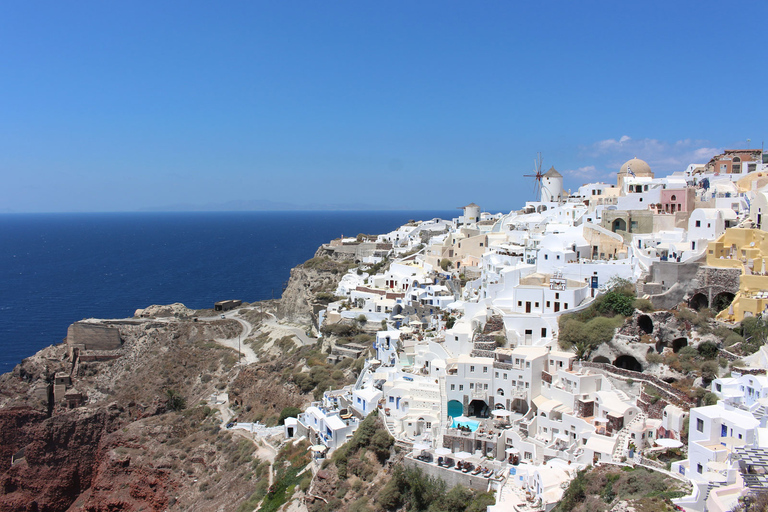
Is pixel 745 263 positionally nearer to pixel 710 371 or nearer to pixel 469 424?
pixel 710 371

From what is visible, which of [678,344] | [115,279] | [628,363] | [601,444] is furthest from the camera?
[115,279]

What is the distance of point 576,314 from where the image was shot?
104 feet

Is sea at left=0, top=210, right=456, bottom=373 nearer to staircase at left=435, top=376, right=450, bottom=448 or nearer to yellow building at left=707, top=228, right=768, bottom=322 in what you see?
staircase at left=435, top=376, right=450, bottom=448

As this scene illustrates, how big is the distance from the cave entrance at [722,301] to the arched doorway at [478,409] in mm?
12683

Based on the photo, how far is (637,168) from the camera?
157 ft

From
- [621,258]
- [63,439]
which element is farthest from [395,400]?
[63,439]

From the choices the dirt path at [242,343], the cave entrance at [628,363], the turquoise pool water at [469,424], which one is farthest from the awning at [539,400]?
the dirt path at [242,343]

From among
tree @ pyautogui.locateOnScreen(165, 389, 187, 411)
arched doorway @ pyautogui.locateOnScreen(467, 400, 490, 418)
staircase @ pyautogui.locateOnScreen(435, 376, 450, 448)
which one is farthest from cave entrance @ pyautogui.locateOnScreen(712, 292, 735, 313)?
tree @ pyautogui.locateOnScreen(165, 389, 187, 411)

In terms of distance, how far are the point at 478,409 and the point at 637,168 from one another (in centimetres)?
2879

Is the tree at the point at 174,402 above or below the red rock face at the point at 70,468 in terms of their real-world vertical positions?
above

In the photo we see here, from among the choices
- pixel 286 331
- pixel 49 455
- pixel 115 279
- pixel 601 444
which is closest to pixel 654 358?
pixel 601 444

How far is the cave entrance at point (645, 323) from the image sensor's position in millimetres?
29891

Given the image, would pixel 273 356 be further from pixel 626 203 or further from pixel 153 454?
pixel 626 203

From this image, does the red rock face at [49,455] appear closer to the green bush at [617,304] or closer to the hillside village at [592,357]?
the hillside village at [592,357]
